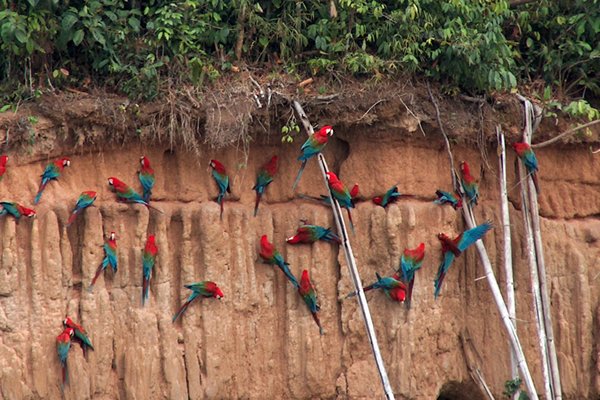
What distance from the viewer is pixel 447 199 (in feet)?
31.3

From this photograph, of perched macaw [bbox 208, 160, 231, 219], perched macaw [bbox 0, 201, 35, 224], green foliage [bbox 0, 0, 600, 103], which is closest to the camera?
perched macaw [bbox 0, 201, 35, 224]

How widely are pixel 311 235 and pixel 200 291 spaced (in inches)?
36.8

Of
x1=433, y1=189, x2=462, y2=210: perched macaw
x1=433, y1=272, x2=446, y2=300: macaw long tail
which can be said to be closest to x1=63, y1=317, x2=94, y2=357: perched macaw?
x1=433, y1=272, x2=446, y2=300: macaw long tail

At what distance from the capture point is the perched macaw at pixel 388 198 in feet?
30.9

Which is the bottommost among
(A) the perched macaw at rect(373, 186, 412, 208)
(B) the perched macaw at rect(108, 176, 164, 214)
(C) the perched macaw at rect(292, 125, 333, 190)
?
(A) the perched macaw at rect(373, 186, 412, 208)

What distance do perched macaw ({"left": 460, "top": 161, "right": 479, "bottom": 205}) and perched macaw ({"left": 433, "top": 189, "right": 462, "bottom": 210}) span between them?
0.09 metres

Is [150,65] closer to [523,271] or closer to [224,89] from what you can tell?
[224,89]

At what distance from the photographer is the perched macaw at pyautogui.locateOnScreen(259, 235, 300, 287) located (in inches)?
363

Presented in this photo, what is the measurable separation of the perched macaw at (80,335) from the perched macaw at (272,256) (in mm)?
1442

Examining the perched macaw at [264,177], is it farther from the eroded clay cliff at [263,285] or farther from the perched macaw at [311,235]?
the perched macaw at [311,235]

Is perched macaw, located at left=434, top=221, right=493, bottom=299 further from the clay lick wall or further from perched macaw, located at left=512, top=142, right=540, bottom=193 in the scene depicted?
perched macaw, located at left=512, top=142, right=540, bottom=193

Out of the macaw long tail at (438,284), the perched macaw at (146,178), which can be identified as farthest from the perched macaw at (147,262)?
the macaw long tail at (438,284)

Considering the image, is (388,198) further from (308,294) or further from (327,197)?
(308,294)

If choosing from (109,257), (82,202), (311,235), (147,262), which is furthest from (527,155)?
(82,202)
